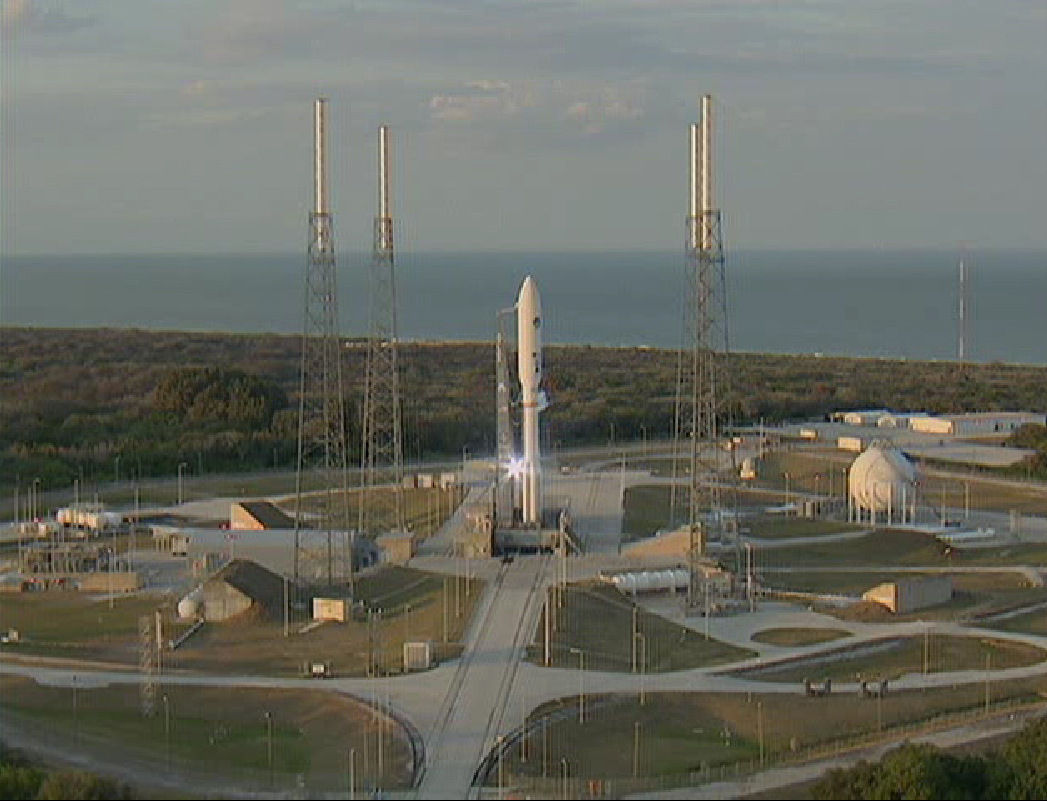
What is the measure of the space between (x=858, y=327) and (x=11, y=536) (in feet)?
483

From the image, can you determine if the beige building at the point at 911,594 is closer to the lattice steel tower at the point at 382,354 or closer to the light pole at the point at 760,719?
the light pole at the point at 760,719

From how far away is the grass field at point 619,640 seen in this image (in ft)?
116

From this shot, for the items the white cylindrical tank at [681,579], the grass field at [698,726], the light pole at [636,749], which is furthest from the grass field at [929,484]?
the light pole at [636,749]

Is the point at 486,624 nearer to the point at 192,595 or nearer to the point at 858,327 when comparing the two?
the point at 192,595

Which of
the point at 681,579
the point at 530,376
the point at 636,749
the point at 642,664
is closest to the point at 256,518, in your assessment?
the point at 530,376

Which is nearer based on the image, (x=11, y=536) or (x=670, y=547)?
(x=670, y=547)

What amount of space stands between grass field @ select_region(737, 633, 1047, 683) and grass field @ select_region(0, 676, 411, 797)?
8.75 m

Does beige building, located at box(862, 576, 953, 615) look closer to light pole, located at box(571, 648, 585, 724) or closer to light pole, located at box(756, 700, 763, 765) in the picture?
light pole, located at box(571, 648, 585, 724)

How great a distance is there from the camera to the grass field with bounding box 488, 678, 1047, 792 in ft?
95.7

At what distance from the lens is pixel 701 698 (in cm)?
3278

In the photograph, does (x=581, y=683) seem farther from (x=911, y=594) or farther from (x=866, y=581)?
Answer: (x=866, y=581)

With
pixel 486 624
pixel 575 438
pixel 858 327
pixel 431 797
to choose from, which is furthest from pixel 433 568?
pixel 858 327

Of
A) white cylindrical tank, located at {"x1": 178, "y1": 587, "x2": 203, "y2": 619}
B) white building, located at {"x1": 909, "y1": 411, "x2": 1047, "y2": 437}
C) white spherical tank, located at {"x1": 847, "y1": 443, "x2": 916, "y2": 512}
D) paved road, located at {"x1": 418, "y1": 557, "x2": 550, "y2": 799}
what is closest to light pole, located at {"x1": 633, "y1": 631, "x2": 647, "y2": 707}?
paved road, located at {"x1": 418, "y1": 557, "x2": 550, "y2": 799}

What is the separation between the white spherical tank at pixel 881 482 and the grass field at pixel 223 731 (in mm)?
25246
